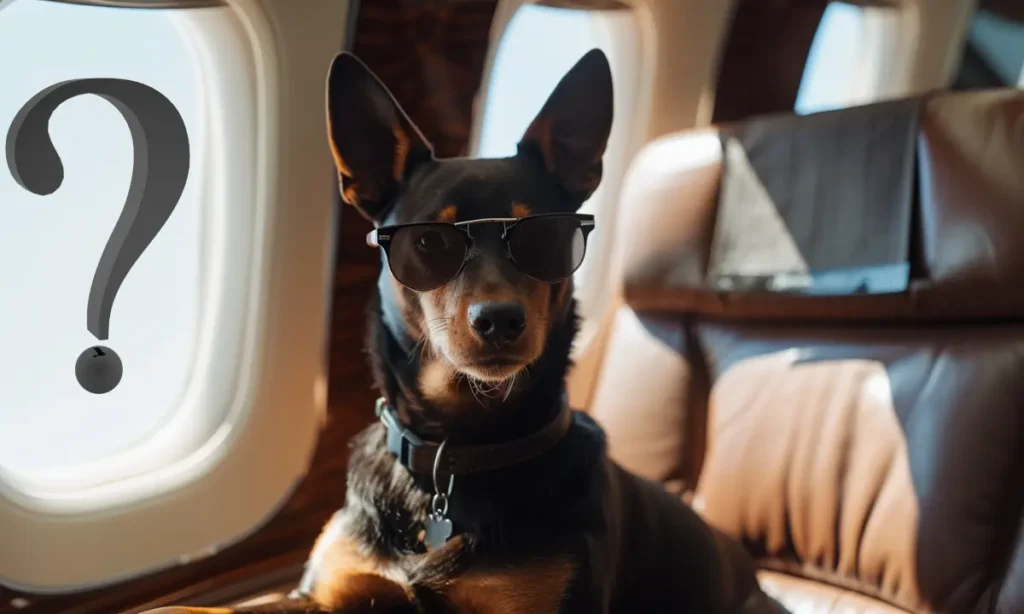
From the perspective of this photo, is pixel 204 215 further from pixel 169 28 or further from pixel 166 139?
pixel 169 28

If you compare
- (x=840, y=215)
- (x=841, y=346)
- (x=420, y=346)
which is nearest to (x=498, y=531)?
(x=420, y=346)

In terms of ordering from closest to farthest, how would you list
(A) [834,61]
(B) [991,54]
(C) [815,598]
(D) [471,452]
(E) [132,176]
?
(D) [471,452] < (E) [132,176] < (C) [815,598] < (B) [991,54] < (A) [834,61]

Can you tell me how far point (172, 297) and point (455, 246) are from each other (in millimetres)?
839

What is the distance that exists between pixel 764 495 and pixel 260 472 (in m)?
1.15

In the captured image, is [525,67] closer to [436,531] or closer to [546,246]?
[546,246]

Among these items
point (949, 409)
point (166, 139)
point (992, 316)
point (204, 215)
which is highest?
point (166, 139)

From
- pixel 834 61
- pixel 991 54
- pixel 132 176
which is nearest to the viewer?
pixel 132 176

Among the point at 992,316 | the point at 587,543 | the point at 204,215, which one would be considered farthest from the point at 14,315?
the point at 992,316

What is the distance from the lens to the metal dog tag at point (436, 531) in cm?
120

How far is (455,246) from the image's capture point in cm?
117

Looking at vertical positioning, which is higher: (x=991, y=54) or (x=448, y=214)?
(x=991, y=54)

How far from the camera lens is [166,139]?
1474 mm

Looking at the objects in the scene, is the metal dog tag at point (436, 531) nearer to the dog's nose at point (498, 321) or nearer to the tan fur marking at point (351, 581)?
the tan fur marking at point (351, 581)

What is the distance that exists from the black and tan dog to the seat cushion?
1.21ft
